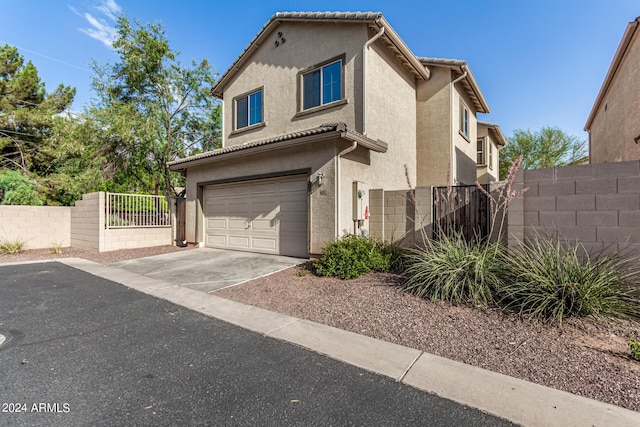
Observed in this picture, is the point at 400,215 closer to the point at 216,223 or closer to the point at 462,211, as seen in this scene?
the point at 462,211

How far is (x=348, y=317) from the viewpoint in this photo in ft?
14.5

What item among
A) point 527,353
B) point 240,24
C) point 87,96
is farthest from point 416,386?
point 87,96

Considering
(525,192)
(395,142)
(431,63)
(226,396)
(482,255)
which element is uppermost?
(431,63)

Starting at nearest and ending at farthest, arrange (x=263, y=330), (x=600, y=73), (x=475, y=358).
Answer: (x=475, y=358) < (x=263, y=330) < (x=600, y=73)

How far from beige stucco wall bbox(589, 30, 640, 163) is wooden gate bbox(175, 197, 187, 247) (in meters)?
15.4

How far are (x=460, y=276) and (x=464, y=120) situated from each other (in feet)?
33.1

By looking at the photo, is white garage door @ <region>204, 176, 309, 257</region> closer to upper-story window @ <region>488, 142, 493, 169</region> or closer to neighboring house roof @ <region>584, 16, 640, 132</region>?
neighboring house roof @ <region>584, 16, 640, 132</region>

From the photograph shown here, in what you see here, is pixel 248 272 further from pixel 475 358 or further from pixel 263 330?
pixel 475 358

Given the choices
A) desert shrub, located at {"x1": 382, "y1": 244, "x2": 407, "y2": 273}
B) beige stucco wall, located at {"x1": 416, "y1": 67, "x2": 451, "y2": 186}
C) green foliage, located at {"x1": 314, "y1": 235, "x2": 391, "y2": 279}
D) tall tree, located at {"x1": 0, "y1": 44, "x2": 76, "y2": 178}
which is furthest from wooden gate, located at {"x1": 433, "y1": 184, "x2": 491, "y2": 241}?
tall tree, located at {"x1": 0, "y1": 44, "x2": 76, "y2": 178}

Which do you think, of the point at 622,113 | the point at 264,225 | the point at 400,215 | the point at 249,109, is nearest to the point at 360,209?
the point at 400,215

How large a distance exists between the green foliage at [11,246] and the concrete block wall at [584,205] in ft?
52.9

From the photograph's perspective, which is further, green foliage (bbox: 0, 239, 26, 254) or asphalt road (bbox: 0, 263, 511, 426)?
green foliage (bbox: 0, 239, 26, 254)

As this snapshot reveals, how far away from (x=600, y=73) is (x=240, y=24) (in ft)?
52.5

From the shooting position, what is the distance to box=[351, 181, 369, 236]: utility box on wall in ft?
26.8
